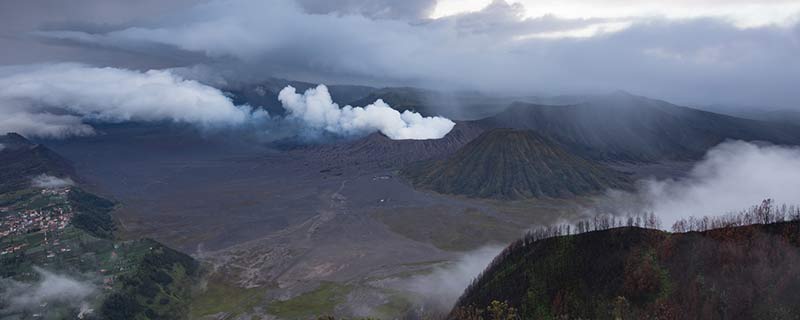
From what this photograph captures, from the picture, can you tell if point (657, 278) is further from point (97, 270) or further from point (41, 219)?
point (41, 219)

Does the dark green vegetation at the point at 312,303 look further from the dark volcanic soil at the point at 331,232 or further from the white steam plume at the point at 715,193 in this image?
the white steam plume at the point at 715,193

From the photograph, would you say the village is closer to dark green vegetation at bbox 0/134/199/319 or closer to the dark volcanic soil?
dark green vegetation at bbox 0/134/199/319

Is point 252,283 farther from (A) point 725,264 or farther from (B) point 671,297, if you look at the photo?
(A) point 725,264

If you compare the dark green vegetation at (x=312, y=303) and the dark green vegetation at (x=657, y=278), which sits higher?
the dark green vegetation at (x=657, y=278)

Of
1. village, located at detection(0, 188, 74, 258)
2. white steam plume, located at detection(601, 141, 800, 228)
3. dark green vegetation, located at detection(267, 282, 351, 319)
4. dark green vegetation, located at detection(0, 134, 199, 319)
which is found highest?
white steam plume, located at detection(601, 141, 800, 228)

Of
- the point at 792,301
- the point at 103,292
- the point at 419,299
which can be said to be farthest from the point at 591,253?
the point at 103,292

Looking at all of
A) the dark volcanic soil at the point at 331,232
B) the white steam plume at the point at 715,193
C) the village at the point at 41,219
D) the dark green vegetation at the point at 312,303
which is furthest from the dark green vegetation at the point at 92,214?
the white steam plume at the point at 715,193

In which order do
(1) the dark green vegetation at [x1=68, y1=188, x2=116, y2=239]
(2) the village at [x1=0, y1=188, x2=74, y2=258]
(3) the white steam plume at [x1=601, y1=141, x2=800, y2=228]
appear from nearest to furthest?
(2) the village at [x1=0, y1=188, x2=74, y2=258] → (3) the white steam plume at [x1=601, y1=141, x2=800, y2=228] → (1) the dark green vegetation at [x1=68, y1=188, x2=116, y2=239]

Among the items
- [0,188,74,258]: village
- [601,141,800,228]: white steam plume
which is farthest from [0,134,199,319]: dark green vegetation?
[601,141,800,228]: white steam plume

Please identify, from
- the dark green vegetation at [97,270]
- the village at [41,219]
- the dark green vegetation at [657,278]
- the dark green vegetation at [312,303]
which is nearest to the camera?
the dark green vegetation at [657,278]

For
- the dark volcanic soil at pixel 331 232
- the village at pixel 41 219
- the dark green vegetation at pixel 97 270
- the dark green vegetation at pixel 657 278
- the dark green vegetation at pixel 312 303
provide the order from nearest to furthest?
the dark green vegetation at pixel 657 278, the dark green vegetation at pixel 97 270, the dark green vegetation at pixel 312 303, the dark volcanic soil at pixel 331 232, the village at pixel 41 219
